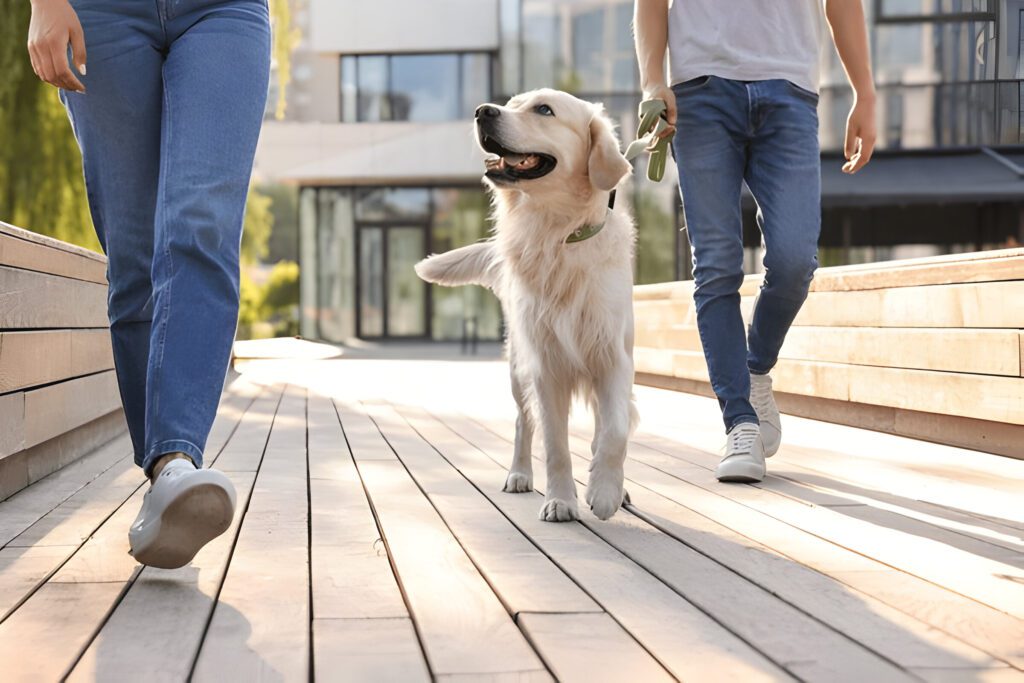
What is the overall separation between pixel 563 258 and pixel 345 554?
3.55 feet

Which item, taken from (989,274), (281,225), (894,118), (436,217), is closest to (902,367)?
(989,274)

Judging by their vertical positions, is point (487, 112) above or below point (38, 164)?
below

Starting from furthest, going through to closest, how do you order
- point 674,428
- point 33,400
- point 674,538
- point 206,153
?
point 674,428
point 33,400
point 674,538
point 206,153

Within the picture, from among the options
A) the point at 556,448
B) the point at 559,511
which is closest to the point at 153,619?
the point at 559,511

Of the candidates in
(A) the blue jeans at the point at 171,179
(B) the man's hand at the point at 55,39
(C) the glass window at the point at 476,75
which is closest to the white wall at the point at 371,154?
(C) the glass window at the point at 476,75

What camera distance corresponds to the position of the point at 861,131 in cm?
384

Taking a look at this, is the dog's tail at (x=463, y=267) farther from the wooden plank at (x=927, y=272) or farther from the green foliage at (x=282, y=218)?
the green foliage at (x=282, y=218)

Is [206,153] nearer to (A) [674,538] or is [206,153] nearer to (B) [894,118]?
(A) [674,538]

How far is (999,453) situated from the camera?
4.26 metres

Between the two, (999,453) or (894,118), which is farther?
(894,118)

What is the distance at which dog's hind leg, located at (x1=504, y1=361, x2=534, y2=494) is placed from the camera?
3428mm

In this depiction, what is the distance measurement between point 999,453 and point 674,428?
154 cm

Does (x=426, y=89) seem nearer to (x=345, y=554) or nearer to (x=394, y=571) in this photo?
(x=345, y=554)

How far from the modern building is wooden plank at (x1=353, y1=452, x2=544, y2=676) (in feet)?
47.5
